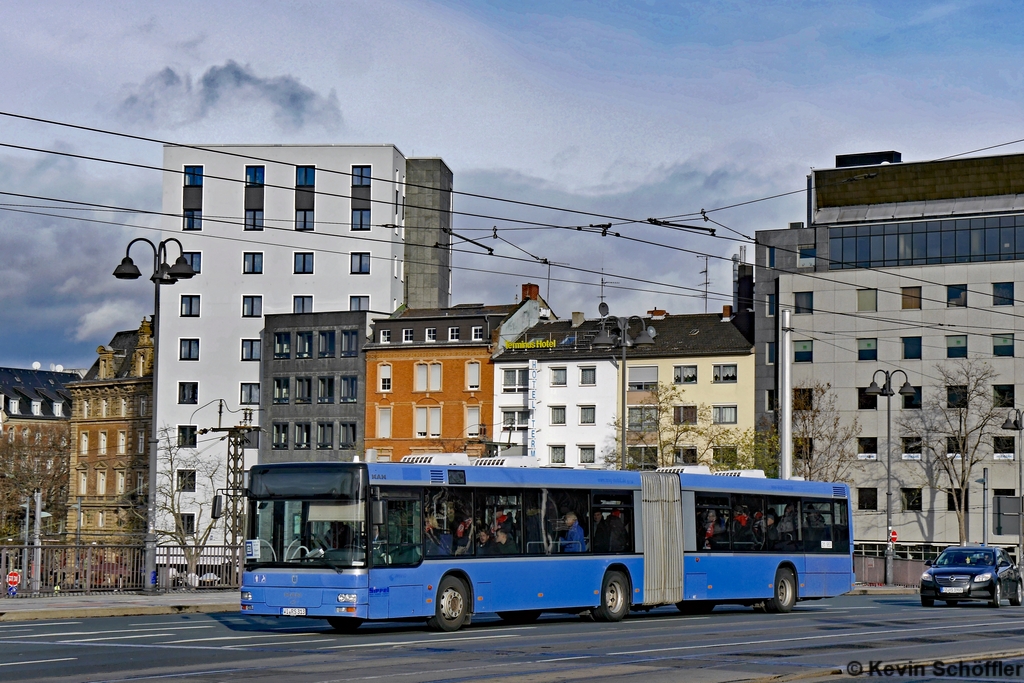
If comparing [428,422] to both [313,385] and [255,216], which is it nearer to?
[313,385]

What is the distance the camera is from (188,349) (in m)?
94.6

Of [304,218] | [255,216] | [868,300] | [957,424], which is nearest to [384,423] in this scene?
[304,218]

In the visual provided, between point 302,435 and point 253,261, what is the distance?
1212cm

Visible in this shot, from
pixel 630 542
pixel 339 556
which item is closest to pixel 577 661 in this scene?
pixel 339 556

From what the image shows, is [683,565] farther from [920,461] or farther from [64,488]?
[64,488]

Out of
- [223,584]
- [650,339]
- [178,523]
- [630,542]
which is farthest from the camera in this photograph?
[178,523]

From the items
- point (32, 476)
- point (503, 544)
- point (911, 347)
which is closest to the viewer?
point (503, 544)

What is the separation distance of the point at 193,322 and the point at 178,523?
69.3 ft

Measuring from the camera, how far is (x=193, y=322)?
94.4 meters

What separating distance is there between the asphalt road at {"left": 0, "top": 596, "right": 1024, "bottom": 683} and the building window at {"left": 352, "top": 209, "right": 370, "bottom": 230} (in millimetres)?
65832

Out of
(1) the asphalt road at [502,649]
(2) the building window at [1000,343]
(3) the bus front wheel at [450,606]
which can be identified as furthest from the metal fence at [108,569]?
(2) the building window at [1000,343]

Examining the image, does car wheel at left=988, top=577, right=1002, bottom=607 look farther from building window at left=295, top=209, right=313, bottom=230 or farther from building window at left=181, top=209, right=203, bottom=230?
building window at left=181, top=209, right=203, bottom=230

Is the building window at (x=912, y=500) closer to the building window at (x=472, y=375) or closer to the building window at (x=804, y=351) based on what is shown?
the building window at (x=804, y=351)

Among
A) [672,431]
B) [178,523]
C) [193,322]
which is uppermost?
[193,322]
